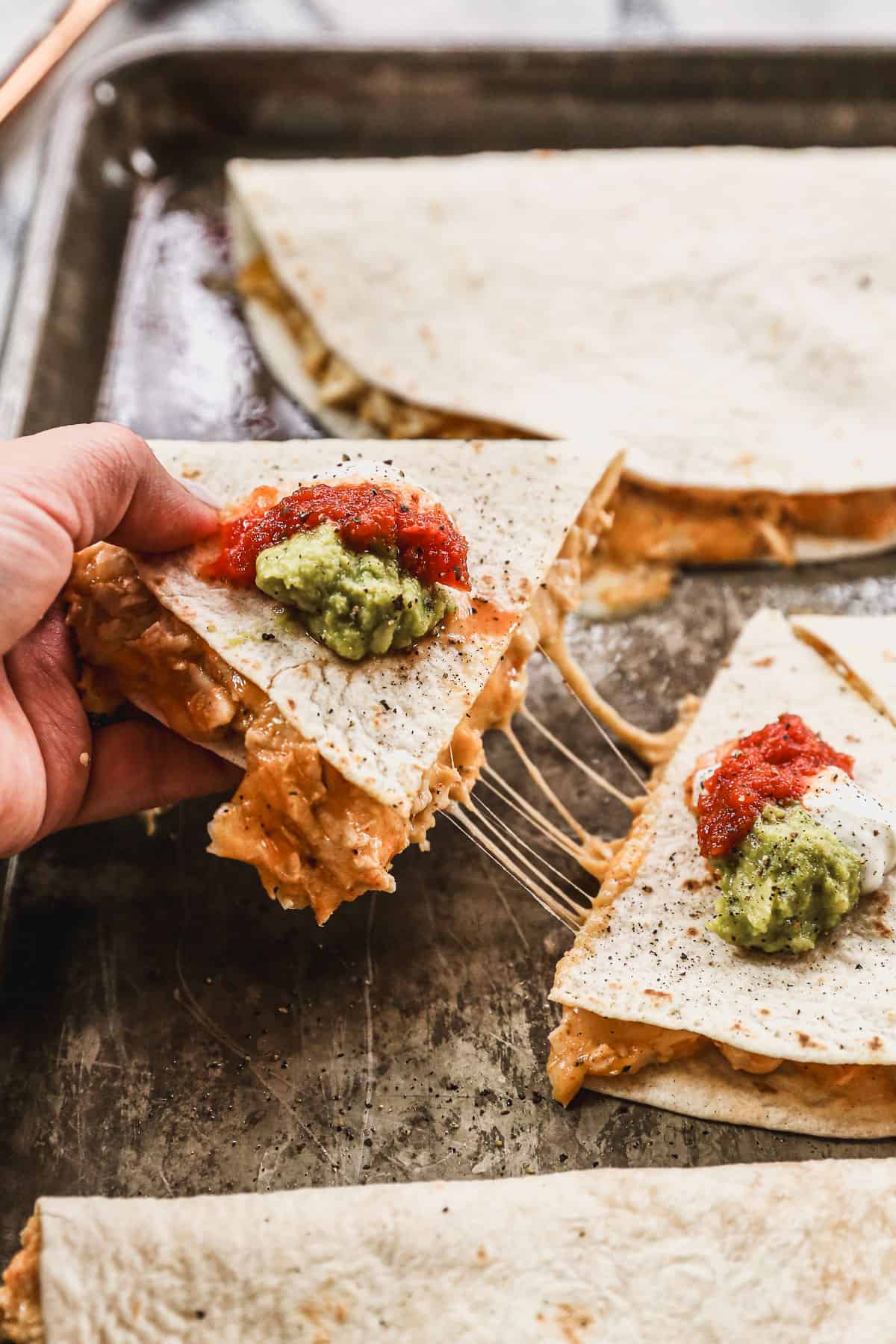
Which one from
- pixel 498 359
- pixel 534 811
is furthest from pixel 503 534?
pixel 498 359

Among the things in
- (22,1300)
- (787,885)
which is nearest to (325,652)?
(787,885)

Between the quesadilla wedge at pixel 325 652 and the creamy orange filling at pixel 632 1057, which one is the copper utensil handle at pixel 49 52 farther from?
the creamy orange filling at pixel 632 1057

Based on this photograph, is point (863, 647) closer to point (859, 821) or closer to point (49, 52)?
point (859, 821)

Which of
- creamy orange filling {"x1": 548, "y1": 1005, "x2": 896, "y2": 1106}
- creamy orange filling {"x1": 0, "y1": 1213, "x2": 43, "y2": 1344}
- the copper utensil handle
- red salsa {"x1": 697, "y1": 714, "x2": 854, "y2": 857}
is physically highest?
the copper utensil handle

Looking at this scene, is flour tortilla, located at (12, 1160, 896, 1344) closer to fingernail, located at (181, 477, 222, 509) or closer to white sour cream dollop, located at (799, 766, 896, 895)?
white sour cream dollop, located at (799, 766, 896, 895)

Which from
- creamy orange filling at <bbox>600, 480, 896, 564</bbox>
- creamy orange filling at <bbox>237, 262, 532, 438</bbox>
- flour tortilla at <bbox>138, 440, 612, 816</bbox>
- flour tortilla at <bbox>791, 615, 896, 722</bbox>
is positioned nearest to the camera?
flour tortilla at <bbox>138, 440, 612, 816</bbox>

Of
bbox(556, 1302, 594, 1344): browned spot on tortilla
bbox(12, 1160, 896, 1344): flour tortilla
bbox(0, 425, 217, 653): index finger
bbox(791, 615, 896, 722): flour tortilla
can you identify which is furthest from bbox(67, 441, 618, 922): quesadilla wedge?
bbox(556, 1302, 594, 1344): browned spot on tortilla

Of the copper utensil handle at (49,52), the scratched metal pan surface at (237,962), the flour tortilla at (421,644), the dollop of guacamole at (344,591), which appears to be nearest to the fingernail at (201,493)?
the flour tortilla at (421,644)
